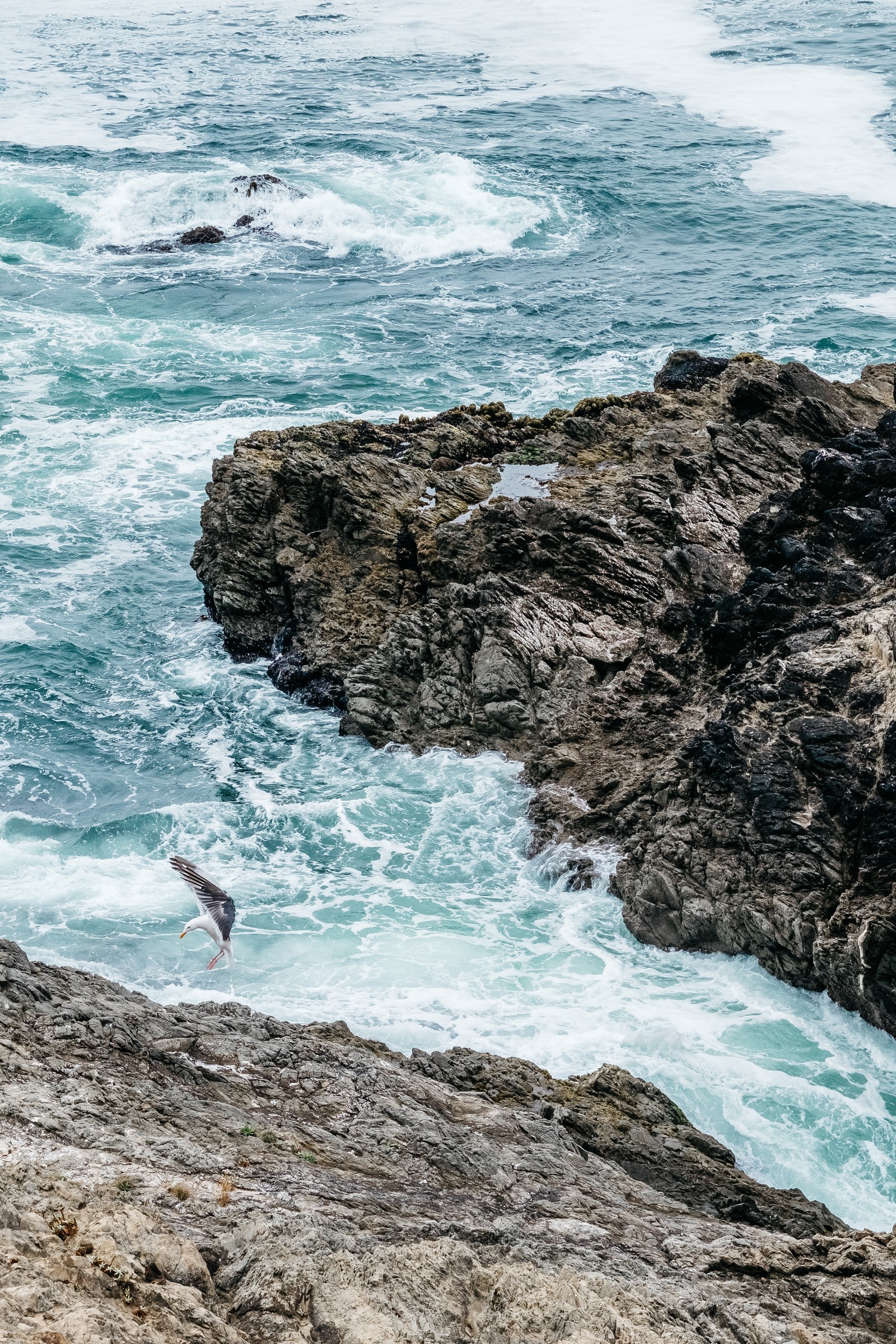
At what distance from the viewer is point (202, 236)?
5328 cm

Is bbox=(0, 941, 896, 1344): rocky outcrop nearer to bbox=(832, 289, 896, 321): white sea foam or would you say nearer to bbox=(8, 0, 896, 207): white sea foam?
bbox=(832, 289, 896, 321): white sea foam

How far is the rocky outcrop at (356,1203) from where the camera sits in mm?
8016

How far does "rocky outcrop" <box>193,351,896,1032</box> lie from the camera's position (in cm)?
1802

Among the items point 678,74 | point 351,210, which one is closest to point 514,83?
point 678,74

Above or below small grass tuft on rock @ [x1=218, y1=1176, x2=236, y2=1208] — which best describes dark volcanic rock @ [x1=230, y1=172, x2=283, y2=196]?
above

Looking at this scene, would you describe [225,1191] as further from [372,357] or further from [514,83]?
[514,83]

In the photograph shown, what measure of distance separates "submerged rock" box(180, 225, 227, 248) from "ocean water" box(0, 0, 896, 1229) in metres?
0.76

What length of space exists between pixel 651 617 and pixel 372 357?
2203cm

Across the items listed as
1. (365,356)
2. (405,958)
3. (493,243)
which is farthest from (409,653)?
(493,243)

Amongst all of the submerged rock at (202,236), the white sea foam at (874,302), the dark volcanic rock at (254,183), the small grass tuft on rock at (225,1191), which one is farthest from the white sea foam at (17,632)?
the dark volcanic rock at (254,183)

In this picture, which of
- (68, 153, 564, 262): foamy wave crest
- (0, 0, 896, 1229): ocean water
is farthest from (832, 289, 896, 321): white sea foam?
(68, 153, 564, 262): foamy wave crest

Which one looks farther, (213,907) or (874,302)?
(874,302)

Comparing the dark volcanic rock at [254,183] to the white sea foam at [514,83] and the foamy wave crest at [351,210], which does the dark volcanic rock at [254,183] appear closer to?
the foamy wave crest at [351,210]

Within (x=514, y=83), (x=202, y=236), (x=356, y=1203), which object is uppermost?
(x=514, y=83)
